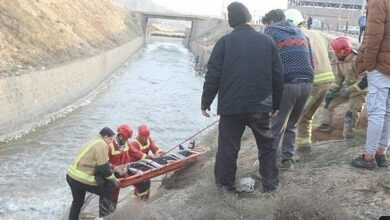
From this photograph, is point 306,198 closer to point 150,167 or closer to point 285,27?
point 285,27

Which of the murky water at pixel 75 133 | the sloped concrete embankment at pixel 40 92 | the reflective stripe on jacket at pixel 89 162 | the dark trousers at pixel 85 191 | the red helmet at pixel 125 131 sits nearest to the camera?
the reflective stripe on jacket at pixel 89 162

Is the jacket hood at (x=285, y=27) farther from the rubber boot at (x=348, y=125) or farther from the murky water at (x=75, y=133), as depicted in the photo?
the murky water at (x=75, y=133)

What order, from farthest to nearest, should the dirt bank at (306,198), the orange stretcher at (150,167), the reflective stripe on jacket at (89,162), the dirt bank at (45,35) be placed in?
the dirt bank at (45,35), the orange stretcher at (150,167), the reflective stripe on jacket at (89,162), the dirt bank at (306,198)

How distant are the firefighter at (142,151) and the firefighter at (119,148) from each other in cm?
23

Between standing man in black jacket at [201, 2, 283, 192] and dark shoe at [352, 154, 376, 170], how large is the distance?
4.59ft

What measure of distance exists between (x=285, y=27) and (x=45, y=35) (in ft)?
70.0

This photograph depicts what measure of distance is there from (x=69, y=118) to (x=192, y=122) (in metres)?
5.29

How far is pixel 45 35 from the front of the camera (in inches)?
999

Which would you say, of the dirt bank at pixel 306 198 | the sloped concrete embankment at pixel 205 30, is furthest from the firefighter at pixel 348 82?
the sloped concrete embankment at pixel 205 30

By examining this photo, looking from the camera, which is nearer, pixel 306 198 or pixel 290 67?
pixel 306 198

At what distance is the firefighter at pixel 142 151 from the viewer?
366 inches

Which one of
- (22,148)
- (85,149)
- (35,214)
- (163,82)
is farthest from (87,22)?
(85,149)

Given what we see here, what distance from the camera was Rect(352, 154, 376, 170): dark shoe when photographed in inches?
243

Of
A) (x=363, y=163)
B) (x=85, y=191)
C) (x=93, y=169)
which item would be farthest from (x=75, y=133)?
(x=363, y=163)
